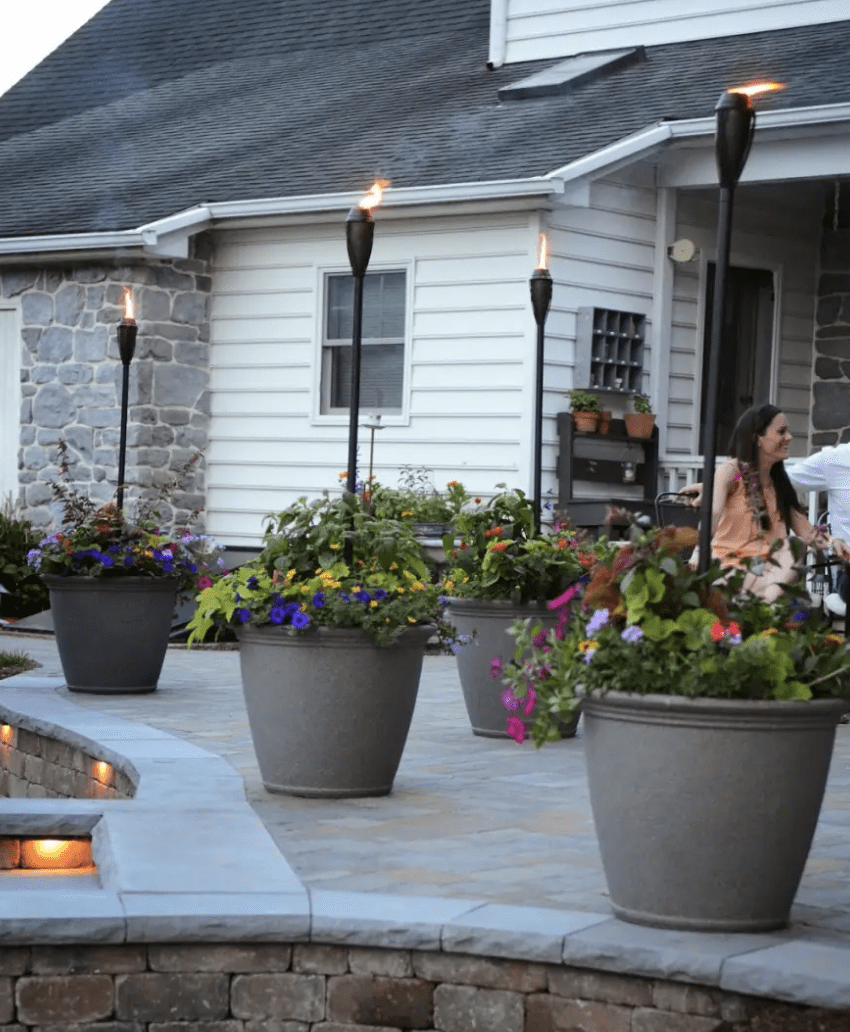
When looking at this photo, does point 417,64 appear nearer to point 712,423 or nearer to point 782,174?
point 782,174

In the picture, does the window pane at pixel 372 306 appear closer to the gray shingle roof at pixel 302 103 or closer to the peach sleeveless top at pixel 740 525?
the gray shingle roof at pixel 302 103

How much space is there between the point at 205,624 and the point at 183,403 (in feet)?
27.0

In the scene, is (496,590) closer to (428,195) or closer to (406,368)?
(428,195)

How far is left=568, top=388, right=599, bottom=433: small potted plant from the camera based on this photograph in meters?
13.0

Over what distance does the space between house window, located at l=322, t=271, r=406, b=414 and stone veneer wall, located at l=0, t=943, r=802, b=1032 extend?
9.66 metres

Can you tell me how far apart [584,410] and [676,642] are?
28.2ft

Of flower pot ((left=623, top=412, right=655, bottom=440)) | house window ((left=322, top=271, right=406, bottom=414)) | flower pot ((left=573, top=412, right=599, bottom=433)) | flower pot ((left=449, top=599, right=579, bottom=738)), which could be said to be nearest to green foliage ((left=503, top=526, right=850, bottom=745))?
flower pot ((left=449, top=599, right=579, bottom=738))

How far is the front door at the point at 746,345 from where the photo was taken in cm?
1466

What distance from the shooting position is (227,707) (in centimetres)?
891

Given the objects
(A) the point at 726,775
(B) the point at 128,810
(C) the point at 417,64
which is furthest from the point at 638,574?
(C) the point at 417,64

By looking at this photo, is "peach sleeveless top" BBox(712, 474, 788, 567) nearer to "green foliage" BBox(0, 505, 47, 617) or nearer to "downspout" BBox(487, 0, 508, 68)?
"green foliage" BBox(0, 505, 47, 617)

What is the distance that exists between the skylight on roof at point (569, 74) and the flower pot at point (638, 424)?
2882 millimetres

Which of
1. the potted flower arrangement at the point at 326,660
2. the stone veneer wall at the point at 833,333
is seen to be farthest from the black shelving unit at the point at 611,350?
the potted flower arrangement at the point at 326,660

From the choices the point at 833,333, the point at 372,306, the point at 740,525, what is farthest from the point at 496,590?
the point at 833,333
